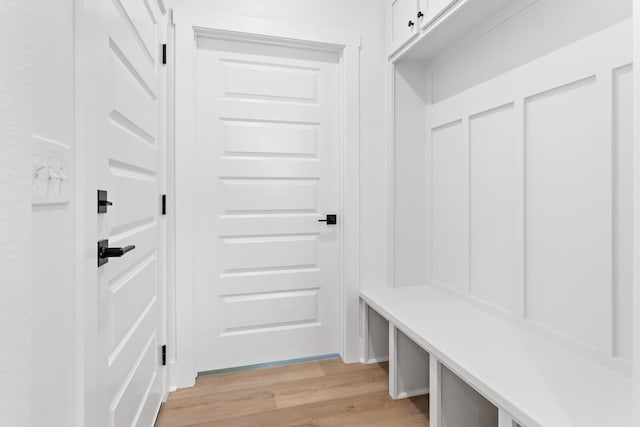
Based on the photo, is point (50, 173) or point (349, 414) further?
point (349, 414)

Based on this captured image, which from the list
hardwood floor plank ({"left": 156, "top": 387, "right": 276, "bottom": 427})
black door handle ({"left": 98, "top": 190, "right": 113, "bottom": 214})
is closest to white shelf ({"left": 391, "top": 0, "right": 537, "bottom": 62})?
black door handle ({"left": 98, "top": 190, "right": 113, "bottom": 214})

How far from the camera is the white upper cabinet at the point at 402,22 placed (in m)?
1.88

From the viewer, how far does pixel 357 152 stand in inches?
85.7

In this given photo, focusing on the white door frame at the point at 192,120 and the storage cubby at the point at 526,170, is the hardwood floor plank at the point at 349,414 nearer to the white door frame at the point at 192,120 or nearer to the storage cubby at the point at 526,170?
the white door frame at the point at 192,120

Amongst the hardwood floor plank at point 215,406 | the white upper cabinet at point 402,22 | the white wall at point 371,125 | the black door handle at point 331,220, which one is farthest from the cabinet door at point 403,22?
the hardwood floor plank at point 215,406

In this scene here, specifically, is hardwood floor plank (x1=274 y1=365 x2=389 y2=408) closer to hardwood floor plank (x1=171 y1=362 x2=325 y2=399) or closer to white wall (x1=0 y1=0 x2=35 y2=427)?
hardwood floor plank (x1=171 y1=362 x2=325 y2=399)

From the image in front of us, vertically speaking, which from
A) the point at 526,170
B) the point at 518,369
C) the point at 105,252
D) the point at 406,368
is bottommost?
the point at 406,368

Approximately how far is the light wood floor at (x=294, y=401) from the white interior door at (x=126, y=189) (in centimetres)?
20

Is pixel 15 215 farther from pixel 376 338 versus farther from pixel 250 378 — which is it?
pixel 376 338

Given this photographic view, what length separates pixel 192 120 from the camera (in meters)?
1.93

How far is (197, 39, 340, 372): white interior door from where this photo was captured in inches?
80.0

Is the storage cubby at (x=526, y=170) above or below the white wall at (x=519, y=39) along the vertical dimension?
below

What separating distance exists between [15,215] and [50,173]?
0.73ft

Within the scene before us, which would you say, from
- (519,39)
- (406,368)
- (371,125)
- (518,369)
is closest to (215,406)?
(406,368)
